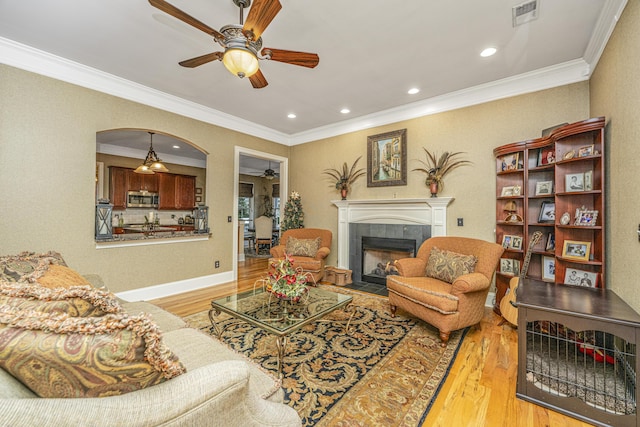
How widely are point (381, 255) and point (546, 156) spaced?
258 cm

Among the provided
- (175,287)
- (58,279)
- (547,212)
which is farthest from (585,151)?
(175,287)

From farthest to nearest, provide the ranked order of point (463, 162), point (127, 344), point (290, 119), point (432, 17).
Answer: point (290, 119) → point (463, 162) → point (432, 17) → point (127, 344)

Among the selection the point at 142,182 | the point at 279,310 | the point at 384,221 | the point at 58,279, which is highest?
the point at 142,182

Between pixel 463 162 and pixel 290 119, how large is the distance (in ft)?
9.32

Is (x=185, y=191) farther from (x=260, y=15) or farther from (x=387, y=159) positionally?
(x=260, y=15)

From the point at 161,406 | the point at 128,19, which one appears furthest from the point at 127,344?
the point at 128,19

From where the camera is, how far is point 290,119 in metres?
4.72

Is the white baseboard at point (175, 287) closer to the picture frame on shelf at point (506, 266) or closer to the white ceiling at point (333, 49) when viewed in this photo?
the white ceiling at point (333, 49)

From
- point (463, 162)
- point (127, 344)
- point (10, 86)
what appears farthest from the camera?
point (463, 162)

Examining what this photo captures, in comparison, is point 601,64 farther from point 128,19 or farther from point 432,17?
point 128,19

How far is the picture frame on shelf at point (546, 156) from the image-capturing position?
286cm

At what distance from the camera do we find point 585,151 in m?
2.56

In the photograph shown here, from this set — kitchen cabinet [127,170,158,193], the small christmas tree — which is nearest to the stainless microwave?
kitchen cabinet [127,170,158,193]

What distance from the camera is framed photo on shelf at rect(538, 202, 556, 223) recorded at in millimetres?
2947
